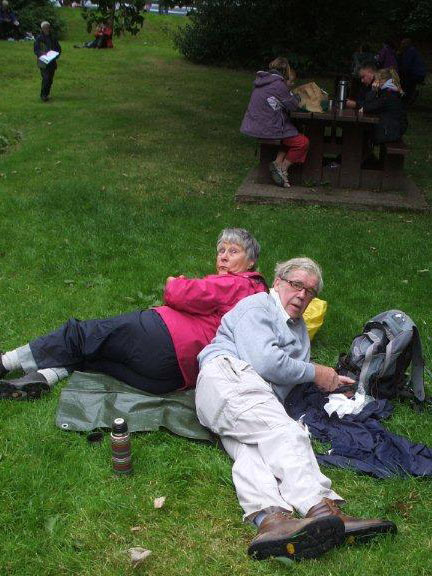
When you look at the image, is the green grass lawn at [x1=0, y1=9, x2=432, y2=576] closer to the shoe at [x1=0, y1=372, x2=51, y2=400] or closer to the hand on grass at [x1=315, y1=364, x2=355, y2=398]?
the shoe at [x1=0, y1=372, x2=51, y2=400]

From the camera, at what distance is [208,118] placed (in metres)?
14.6

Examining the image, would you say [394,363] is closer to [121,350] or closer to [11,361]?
[121,350]

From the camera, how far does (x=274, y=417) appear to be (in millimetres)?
3404

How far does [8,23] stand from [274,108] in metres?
21.5

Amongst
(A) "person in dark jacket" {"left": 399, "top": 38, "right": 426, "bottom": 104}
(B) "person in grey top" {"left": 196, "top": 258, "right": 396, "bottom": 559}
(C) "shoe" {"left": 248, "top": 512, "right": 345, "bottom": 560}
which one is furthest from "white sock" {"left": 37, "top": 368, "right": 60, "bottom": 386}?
(A) "person in dark jacket" {"left": 399, "top": 38, "right": 426, "bottom": 104}

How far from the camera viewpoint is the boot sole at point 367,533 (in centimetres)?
297

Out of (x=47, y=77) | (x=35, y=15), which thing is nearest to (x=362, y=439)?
(x=47, y=77)

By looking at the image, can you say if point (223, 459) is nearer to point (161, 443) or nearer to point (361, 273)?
point (161, 443)

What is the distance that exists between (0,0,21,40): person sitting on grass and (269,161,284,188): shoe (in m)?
21.0

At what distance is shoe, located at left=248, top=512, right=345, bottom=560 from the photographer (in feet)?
9.36

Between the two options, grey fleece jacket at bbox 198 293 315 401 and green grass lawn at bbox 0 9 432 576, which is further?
grey fleece jacket at bbox 198 293 315 401

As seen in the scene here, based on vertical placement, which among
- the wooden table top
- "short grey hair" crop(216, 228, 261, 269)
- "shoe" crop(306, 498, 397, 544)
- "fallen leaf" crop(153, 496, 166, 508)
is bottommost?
"fallen leaf" crop(153, 496, 166, 508)

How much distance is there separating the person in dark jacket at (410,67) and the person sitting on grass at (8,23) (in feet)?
53.9

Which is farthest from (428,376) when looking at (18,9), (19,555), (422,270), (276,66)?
(18,9)
